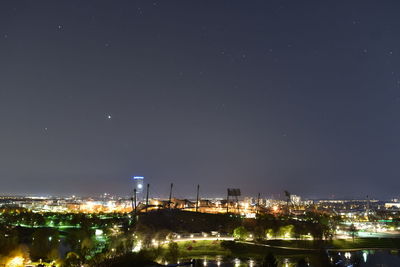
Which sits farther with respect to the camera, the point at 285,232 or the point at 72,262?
the point at 285,232

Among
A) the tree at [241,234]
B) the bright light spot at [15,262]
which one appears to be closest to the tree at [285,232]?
the tree at [241,234]

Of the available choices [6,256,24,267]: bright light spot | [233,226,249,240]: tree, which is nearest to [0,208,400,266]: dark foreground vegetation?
[233,226,249,240]: tree

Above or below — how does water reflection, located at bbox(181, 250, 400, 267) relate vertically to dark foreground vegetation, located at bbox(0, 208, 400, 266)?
below

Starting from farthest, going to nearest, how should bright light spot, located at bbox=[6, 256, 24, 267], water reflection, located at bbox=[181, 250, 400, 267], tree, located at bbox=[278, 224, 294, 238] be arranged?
tree, located at bbox=[278, 224, 294, 238] → water reflection, located at bbox=[181, 250, 400, 267] → bright light spot, located at bbox=[6, 256, 24, 267]

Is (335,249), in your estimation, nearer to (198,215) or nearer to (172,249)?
(172,249)

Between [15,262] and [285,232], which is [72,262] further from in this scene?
[285,232]

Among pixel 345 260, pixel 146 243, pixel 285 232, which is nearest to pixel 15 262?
pixel 146 243

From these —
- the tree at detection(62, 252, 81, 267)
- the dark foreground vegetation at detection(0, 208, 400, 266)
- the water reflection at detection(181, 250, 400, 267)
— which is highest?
the tree at detection(62, 252, 81, 267)

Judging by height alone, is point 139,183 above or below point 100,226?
above

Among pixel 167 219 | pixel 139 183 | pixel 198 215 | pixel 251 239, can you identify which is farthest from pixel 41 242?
pixel 139 183

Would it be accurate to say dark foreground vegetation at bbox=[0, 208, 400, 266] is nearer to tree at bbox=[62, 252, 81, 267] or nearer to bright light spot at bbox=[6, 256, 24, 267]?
tree at bbox=[62, 252, 81, 267]

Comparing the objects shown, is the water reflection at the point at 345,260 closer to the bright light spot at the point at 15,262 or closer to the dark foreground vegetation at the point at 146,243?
the dark foreground vegetation at the point at 146,243
